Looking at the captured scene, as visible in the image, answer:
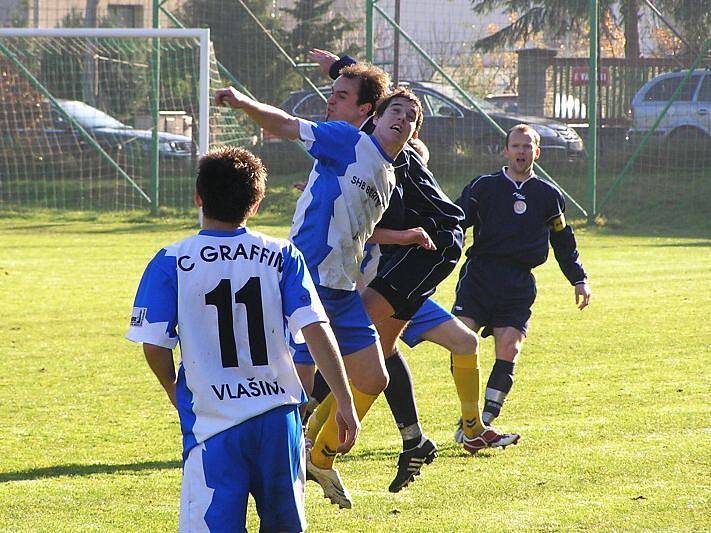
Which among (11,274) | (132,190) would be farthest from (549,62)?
(11,274)

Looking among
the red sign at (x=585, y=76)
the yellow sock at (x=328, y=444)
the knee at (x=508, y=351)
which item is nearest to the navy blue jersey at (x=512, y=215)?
the knee at (x=508, y=351)

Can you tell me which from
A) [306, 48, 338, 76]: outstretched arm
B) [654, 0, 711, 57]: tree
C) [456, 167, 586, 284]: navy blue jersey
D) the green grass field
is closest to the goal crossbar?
the green grass field

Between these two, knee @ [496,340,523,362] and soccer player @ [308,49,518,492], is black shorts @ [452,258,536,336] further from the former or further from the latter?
soccer player @ [308,49,518,492]

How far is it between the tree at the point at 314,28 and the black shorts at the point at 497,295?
651 inches

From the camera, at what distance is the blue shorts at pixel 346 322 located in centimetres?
521

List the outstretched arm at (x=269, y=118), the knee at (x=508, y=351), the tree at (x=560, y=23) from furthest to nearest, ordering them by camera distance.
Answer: the tree at (x=560, y=23) → the knee at (x=508, y=351) → the outstretched arm at (x=269, y=118)

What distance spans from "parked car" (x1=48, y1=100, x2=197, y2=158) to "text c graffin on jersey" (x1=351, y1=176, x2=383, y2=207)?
54.8ft

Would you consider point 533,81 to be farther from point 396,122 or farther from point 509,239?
point 396,122

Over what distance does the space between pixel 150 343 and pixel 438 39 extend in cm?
1911

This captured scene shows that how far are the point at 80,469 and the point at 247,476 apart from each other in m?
2.49

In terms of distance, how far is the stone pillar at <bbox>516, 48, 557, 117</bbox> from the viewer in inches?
841

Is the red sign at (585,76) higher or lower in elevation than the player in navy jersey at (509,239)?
higher

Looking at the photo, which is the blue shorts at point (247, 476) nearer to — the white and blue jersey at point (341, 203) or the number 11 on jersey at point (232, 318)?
the number 11 on jersey at point (232, 318)

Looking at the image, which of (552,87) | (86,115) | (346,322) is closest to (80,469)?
(346,322)
